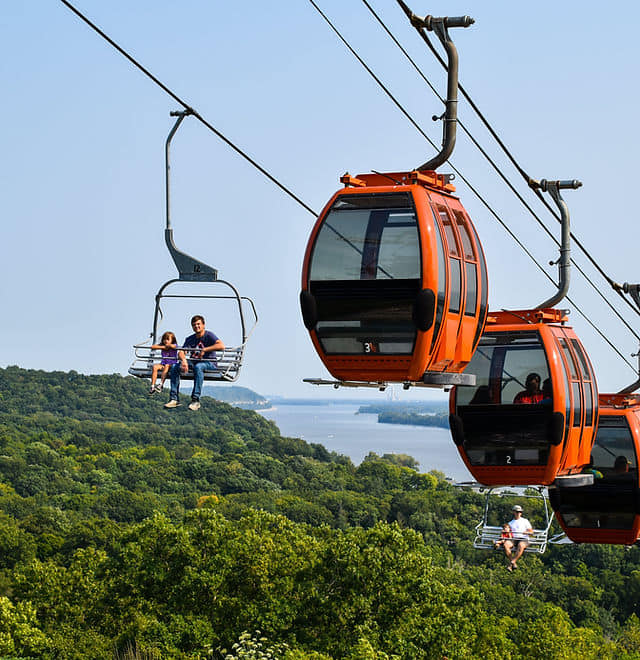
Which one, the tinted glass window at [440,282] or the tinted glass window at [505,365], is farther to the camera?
the tinted glass window at [505,365]

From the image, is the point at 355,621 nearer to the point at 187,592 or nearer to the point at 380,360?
the point at 187,592

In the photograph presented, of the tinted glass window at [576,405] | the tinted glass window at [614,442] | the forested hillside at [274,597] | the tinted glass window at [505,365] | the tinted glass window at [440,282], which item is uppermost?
the tinted glass window at [440,282]

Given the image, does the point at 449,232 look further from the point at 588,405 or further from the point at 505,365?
the point at 588,405

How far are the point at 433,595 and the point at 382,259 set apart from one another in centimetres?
3762

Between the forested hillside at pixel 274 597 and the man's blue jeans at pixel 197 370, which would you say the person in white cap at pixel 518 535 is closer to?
the man's blue jeans at pixel 197 370

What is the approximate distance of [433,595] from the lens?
46250 mm

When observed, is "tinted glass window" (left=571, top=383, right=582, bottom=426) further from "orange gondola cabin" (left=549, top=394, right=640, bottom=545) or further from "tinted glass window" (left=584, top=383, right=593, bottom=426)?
"orange gondola cabin" (left=549, top=394, right=640, bottom=545)

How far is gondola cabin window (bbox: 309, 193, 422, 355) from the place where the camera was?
10375 mm

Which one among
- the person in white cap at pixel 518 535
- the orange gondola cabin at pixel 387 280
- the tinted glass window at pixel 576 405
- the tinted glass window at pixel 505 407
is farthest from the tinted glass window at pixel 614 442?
the orange gondola cabin at pixel 387 280

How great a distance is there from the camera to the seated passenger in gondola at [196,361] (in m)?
12.0

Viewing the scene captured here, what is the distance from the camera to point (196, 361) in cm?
1204

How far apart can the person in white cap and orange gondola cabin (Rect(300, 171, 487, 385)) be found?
16.0 feet

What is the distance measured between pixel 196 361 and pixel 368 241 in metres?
2.52

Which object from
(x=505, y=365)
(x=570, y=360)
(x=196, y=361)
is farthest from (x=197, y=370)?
(x=570, y=360)
